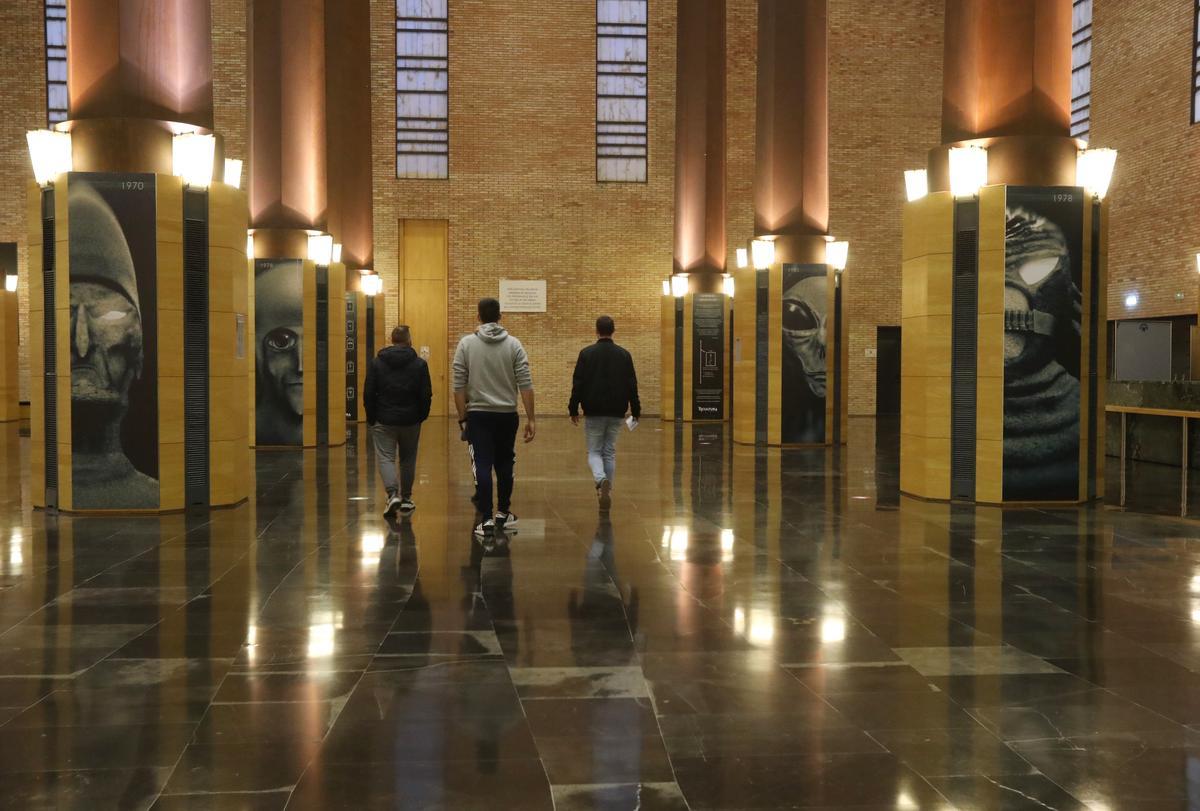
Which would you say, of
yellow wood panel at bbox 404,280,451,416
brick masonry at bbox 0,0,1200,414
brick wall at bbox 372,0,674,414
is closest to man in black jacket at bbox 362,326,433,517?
brick wall at bbox 372,0,674,414

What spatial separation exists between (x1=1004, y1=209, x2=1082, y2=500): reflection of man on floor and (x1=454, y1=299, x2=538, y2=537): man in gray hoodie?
444cm

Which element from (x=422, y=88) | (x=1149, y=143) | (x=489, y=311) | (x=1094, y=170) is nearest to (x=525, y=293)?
(x=422, y=88)

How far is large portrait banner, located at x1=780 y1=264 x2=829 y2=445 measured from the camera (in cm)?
1681


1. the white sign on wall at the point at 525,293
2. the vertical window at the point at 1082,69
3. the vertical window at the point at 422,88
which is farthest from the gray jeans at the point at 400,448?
the vertical window at the point at 1082,69

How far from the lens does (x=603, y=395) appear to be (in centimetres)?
1000

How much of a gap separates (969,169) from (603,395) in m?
3.75

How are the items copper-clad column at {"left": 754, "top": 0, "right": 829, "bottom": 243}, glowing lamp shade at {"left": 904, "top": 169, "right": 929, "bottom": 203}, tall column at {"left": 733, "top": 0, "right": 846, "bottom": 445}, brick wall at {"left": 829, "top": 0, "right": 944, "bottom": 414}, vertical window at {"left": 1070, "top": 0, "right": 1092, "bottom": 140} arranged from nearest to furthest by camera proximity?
1. glowing lamp shade at {"left": 904, "top": 169, "right": 929, "bottom": 203}
2. tall column at {"left": 733, "top": 0, "right": 846, "bottom": 445}
3. copper-clad column at {"left": 754, "top": 0, "right": 829, "bottom": 243}
4. vertical window at {"left": 1070, "top": 0, "right": 1092, "bottom": 140}
5. brick wall at {"left": 829, "top": 0, "right": 944, "bottom": 414}

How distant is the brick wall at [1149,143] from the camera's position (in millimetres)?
21141

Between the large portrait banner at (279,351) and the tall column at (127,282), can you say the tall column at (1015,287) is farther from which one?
the large portrait banner at (279,351)

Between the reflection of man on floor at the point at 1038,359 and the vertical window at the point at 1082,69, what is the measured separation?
1647 centimetres

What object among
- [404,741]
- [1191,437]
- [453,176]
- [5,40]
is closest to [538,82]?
[453,176]

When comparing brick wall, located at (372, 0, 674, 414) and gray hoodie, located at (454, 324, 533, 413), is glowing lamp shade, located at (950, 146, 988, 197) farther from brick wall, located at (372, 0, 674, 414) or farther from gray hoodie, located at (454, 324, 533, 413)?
brick wall, located at (372, 0, 674, 414)

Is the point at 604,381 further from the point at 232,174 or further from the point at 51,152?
the point at 51,152

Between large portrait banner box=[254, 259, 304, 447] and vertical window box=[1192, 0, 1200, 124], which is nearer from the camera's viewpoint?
large portrait banner box=[254, 259, 304, 447]
